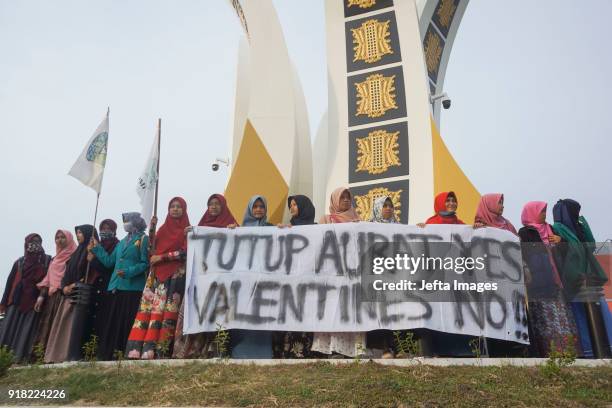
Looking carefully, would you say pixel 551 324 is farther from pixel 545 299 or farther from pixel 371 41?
pixel 371 41

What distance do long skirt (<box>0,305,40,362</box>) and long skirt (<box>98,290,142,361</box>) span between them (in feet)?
2.78

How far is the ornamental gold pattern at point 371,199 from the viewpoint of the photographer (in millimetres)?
9609

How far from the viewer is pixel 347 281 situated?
4.28m

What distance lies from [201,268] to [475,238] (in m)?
1.99

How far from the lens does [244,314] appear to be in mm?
4297

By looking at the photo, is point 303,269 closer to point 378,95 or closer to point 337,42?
point 378,95

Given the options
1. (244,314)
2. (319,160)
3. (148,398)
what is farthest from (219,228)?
(319,160)

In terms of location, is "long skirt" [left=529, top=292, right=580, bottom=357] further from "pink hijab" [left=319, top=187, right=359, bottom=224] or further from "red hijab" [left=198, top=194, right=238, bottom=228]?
"red hijab" [left=198, top=194, right=238, bottom=228]

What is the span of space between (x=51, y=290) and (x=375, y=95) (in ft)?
21.7

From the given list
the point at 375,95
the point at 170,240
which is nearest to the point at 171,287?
the point at 170,240

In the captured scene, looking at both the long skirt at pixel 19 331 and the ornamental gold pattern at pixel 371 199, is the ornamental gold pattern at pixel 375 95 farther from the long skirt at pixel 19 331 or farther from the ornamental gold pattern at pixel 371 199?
the long skirt at pixel 19 331

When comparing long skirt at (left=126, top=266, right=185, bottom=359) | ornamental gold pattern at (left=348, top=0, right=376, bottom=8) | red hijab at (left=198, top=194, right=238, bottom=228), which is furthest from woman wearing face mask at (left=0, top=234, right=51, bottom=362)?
ornamental gold pattern at (left=348, top=0, right=376, bottom=8)

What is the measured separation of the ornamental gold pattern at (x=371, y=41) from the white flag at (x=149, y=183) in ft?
19.7

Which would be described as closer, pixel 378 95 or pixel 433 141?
pixel 433 141
